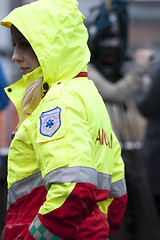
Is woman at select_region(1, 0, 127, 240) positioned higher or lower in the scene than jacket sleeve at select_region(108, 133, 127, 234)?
higher

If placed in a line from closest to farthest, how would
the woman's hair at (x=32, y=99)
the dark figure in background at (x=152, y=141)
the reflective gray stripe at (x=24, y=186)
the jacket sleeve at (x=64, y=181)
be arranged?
the jacket sleeve at (x=64, y=181), the reflective gray stripe at (x=24, y=186), the woman's hair at (x=32, y=99), the dark figure in background at (x=152, y=141)

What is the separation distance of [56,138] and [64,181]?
0.18m

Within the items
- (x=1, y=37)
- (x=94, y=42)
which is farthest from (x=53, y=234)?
(x=1, y=37)

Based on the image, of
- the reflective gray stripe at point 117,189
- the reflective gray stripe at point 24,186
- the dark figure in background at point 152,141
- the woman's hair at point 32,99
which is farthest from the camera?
the dark figure in background at point 152,141

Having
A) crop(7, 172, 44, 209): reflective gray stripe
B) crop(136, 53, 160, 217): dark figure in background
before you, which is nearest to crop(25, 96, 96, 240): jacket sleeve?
crop(7, 172, 44, 209): reflective gray stripe

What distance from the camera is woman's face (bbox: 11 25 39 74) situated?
2277 millimetres

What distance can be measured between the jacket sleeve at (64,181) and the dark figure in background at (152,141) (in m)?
2.32

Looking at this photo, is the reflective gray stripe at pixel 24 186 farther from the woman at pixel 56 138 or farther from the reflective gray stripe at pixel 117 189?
the reflective gray stripe at pixel 117 189

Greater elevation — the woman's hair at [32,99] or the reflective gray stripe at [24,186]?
the woman's hair at [32,99]

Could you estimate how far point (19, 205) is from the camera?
2180mm

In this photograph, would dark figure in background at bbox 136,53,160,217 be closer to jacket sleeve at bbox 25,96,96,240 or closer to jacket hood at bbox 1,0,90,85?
jacket hood at bbox 1,0,90,85

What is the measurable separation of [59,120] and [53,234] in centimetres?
46

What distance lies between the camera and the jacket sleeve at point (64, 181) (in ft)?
6.24

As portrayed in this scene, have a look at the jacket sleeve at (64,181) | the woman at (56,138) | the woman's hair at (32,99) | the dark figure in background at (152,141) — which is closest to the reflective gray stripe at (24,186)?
the woman at (56,138)
